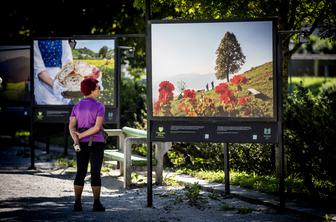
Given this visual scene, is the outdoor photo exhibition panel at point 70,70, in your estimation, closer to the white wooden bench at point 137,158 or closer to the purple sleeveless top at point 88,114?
the white wooden bench at point 137,158

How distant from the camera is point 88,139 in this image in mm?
10734

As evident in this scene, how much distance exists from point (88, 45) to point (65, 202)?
5.06 metres

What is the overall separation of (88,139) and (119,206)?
4.10 ft

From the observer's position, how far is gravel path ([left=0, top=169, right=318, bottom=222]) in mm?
10234

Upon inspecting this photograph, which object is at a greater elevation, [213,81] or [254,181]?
[213,81]

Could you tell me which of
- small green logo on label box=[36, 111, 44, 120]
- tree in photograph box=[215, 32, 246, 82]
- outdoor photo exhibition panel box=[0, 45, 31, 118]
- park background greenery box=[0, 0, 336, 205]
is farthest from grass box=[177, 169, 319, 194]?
outdoor photo exhibition panel box=[0, 45, 31, 118]

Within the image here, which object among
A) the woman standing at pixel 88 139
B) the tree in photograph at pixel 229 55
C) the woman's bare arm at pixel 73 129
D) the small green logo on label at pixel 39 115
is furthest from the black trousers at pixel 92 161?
the small green logo on label at pixel 39 115

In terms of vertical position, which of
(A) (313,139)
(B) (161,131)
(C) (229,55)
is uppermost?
(C) (229,55)

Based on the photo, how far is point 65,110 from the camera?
53.3ft

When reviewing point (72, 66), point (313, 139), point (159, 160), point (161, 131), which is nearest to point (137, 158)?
point (159, 160)

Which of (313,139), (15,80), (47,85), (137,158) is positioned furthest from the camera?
(15,80)

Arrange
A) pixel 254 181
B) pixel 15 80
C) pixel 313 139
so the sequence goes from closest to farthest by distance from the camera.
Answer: pixel 313 139
pixel 254 181
pixel 15 80

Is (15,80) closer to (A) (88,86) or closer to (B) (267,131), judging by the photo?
(A) (88,86)

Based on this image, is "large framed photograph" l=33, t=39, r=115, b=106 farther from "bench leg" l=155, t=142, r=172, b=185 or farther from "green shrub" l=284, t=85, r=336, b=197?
"green shrub" l=284, t=85, r=336, b=197
